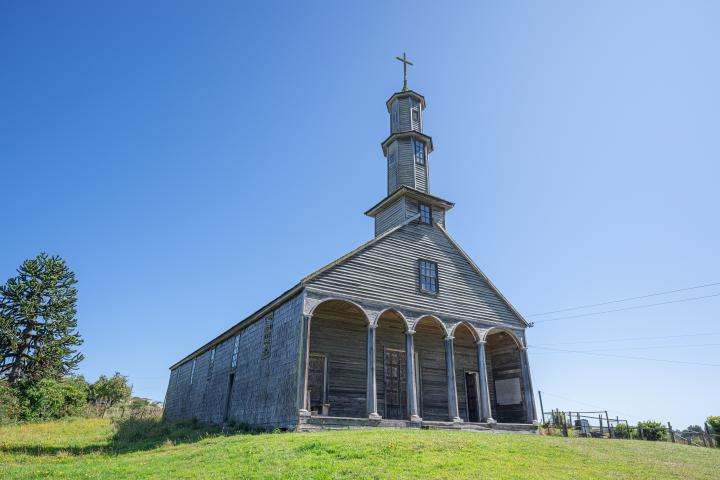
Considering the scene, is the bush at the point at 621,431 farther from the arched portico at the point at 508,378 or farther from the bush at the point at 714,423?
the bush at the point at 714,423

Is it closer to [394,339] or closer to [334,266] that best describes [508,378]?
[394,339]

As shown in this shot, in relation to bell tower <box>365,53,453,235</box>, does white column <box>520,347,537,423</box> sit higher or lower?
lower

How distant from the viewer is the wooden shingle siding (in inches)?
729

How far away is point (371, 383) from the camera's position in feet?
55.8

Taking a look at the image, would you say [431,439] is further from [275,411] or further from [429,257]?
[429,257]

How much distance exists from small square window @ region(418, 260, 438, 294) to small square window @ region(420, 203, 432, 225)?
2477mm

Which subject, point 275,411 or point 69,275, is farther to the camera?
point 69,275

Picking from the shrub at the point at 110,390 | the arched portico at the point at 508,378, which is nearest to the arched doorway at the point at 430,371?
the arched portico at the point at 508,378

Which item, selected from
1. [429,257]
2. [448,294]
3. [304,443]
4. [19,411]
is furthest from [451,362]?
[19,411]

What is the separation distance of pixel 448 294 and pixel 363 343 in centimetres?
471

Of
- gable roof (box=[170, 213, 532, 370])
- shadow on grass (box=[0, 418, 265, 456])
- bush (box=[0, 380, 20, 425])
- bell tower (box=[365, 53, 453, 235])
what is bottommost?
shadow on grass (box=[0, 418, 265, 456])

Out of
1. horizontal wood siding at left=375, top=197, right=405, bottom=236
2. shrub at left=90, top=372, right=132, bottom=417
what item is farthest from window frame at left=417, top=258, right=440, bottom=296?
shrub at left=90, top=372, right=132, bottom=417

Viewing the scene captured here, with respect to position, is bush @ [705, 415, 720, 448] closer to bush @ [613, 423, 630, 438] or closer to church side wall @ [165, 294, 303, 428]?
bush @ [613, 423, 630, 438]

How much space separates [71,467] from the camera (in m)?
11.7
